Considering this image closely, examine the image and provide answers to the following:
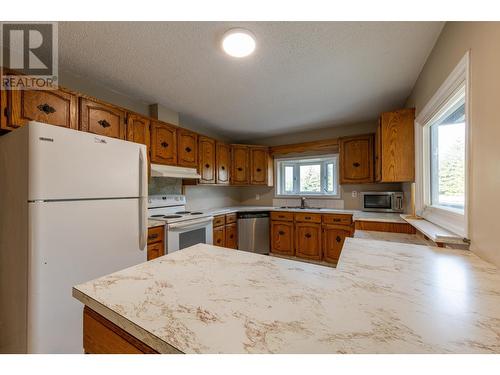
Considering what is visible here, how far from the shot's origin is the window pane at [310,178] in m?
3.79

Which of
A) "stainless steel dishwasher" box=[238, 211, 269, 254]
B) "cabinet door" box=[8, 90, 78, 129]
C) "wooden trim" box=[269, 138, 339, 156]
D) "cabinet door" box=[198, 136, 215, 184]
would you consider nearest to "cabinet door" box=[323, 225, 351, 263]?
"stainless steel dishwasher" box=[238, 211, 269, 254]

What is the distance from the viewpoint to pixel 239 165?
3793mm

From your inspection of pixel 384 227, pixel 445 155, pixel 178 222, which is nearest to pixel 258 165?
pixel 178 222

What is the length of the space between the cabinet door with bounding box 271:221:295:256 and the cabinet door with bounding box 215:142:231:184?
115cm

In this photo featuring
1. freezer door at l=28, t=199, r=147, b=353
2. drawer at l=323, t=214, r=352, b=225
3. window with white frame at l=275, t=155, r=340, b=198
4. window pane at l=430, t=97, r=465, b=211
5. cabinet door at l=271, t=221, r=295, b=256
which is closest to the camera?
freezer door at l=28, t=199, r=147, b=353

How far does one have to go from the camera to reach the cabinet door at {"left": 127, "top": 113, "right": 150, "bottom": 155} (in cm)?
213

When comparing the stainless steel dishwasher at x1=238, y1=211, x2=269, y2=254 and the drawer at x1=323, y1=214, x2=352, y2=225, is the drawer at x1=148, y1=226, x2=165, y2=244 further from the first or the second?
the drawer at x1=323, y1=214, x2=352, y2=225

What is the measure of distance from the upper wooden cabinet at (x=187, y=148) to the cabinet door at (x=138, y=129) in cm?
45

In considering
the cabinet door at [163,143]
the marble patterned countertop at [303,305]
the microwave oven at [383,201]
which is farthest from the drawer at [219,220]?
the microwave oven at [383,201]

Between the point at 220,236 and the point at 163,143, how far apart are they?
1.54 metres

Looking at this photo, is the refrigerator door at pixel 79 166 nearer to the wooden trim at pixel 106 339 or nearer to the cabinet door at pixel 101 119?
the cabinet door at pixel 101 119

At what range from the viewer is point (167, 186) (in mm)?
2896
